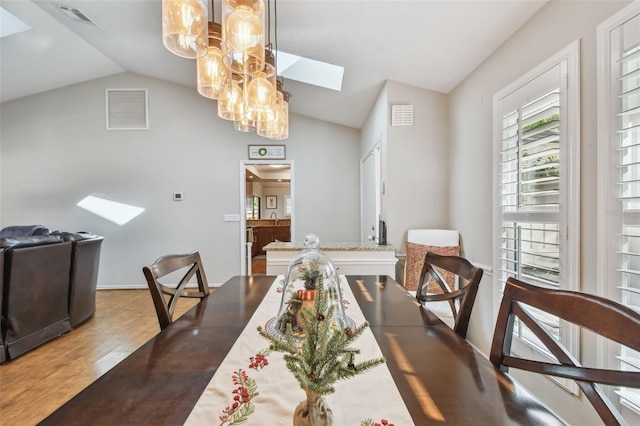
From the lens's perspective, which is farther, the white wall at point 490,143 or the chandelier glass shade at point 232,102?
the chandelier glass shade at point 232,102

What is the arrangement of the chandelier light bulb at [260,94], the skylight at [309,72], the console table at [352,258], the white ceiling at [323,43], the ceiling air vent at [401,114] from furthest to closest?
the skylight at [309,72], the ceiling air vent at [401,114], the console table at [352,258], the white ceiling at [323,43], the chandelier light bulb at [260,94]

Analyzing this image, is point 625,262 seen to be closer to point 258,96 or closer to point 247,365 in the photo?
point 247,365

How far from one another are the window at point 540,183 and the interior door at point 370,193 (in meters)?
1.46

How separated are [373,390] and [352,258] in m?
1.82

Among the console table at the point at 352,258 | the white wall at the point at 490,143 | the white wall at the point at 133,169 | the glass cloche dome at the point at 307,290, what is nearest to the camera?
the glass cloche dome at the point at 307,290

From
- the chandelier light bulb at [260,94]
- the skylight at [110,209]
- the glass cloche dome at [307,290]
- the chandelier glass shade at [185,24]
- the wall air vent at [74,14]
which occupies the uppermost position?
the wall air vent at [74,14]

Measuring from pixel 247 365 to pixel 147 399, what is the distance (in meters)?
0.25

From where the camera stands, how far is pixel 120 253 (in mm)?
4266

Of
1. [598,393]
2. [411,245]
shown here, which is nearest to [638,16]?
[598,393]

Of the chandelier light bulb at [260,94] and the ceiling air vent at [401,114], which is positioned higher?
the ceiling air vent at [401,114]

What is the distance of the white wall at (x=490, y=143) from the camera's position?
4.20 feet

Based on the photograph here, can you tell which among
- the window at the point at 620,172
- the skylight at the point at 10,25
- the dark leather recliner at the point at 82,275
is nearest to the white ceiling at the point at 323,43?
the skylight at the point at 10,25

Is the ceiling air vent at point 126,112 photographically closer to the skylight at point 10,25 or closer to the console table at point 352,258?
the skylight at point 10,25

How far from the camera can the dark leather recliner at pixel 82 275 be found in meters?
2.74
